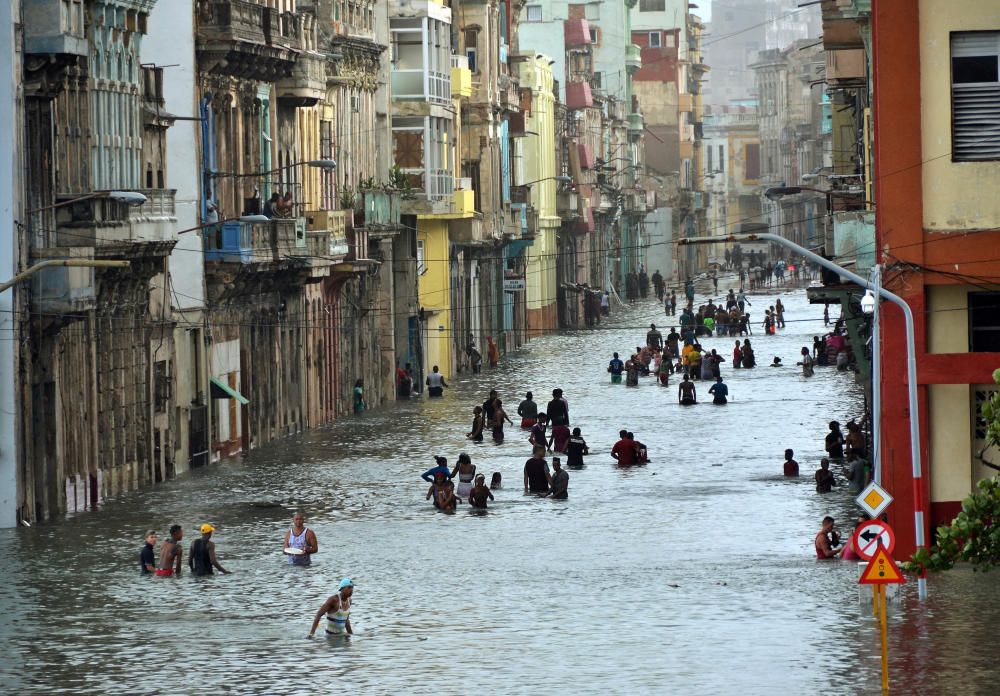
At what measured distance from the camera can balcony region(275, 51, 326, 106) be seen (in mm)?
60938

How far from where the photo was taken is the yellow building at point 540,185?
109m

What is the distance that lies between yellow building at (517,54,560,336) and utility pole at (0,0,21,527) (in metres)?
63.5

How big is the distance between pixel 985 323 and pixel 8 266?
1637cm

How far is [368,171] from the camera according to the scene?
7162 cm

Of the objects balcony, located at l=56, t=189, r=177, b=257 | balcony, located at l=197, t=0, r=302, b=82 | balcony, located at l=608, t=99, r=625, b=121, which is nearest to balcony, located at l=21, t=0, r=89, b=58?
balcony, located at l=56, t=189, r=177, b=257

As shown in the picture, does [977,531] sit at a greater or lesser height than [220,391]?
→ greater

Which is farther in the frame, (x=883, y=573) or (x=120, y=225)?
(x=120, y=225)

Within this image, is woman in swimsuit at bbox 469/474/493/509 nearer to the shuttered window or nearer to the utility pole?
the utility pole

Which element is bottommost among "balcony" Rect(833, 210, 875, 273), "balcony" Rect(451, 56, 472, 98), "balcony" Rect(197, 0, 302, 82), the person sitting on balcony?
"balcony" Rect(833, 210, 875, 273)

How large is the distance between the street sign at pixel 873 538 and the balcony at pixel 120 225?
19.3 meters

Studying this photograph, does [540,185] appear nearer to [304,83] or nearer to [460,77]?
[460,77]

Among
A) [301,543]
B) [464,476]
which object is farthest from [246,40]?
[301,543]

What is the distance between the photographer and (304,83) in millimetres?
61281

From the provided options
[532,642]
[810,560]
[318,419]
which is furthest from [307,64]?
[532,642]
